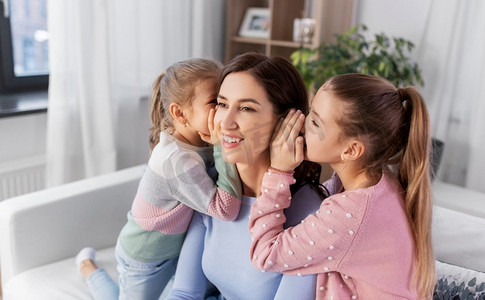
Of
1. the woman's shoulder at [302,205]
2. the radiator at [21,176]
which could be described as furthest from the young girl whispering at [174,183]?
the radiator at [21,176]

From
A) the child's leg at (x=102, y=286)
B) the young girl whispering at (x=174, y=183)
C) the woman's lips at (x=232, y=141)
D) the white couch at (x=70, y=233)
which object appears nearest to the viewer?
the woman's lips at (x=232, y=141)

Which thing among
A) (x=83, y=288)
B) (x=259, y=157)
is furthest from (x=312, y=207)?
(x=83, y=288)

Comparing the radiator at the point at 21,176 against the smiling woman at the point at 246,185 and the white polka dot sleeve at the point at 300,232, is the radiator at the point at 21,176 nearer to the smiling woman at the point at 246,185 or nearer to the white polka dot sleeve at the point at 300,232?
the smiling woman at the point at 246,185

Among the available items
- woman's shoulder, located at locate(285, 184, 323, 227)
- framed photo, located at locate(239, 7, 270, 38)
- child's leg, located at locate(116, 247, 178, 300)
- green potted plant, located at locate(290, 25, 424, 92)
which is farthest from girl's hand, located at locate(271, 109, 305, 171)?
framed photo, located at locate(239, 7, 270, 38)

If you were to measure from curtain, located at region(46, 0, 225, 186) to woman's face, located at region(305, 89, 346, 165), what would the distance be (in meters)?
1.78

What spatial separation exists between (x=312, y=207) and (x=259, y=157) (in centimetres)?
16

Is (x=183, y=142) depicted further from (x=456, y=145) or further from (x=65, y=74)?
(x=456, y=145)

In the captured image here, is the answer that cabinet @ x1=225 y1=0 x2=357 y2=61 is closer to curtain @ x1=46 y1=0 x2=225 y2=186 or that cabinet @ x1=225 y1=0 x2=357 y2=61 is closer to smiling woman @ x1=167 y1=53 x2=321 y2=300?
curtain @ x1=46 y1=0 x2=225 y2=186

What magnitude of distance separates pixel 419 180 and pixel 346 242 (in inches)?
7.3

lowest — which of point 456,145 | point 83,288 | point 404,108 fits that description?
point 83,288

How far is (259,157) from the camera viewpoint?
43.3 inches

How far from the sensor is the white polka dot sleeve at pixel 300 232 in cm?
91

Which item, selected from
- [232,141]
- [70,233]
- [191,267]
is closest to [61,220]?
[70,233]

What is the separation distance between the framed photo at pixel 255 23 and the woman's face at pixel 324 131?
2.33m
